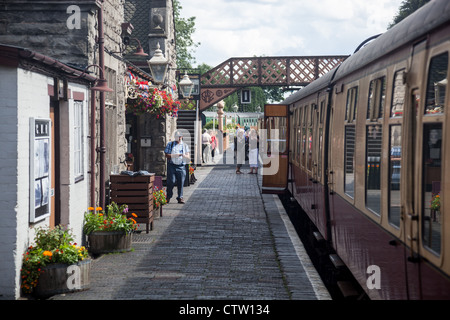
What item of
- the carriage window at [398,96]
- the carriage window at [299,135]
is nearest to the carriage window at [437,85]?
the carriage window at [398,96]

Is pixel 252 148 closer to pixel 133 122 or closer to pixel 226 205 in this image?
pixel 133 122

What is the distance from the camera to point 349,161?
7.03 meters

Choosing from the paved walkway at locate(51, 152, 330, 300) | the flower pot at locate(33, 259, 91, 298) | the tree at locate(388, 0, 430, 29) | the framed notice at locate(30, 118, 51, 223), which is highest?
the tree at locate(388, 0, 430, 29)

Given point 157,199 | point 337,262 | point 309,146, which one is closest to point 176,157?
point 157,199

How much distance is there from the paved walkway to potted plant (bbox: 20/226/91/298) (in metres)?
0.13

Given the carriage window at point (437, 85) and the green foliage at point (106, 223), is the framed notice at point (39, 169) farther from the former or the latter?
the carriage window at point (437, 85)

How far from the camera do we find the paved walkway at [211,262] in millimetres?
7344

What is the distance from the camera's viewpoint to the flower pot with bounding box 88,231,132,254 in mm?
9664

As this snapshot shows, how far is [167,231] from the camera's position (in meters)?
11.9

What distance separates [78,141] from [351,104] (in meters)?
4.30

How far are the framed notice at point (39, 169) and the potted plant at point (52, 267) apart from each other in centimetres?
28

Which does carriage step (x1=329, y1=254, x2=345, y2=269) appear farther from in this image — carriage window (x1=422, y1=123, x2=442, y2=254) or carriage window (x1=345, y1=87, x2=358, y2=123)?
carriage window (x1=422, y1=123, x2=442, y2=254)

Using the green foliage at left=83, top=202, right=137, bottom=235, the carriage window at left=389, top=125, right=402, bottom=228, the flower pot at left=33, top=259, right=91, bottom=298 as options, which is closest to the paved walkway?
the flower pot at left=33, top=259, right=91, bottom=298
